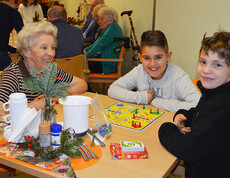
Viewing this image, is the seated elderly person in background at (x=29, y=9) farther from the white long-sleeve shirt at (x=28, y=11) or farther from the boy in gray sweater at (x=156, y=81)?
the boy in gray sweater at (x=156, y=81)

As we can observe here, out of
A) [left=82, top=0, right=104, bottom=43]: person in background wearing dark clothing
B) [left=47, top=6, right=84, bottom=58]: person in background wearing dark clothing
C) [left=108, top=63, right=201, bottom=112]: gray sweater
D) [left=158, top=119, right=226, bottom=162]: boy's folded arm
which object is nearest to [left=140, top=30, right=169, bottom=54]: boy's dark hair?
[left=108, top=63, right=201, bottom=112]: gray sweater

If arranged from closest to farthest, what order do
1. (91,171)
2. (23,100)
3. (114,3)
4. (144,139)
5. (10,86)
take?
(91,171)
(23,100)
(144,139)
(10,86)
(114,3)

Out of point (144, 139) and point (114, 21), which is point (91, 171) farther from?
point (114, 21)

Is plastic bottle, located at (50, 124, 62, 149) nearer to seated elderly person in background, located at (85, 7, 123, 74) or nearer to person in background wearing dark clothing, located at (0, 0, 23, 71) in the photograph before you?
person in background wearing dark clothing, located at (0, 0, 23, 71)

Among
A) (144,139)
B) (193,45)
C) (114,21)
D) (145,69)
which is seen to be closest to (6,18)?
(114,21)

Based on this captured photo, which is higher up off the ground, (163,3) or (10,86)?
(163,3)

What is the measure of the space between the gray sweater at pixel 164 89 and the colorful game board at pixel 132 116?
0.10m

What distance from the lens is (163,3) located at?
3.70 meters

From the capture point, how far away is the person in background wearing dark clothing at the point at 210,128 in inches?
43.9

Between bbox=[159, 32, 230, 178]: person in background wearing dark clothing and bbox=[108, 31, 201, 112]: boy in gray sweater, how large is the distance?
0.59 meters

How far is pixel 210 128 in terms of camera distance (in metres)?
1.11

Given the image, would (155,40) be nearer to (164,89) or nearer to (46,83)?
(164,89)

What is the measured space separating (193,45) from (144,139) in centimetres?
240

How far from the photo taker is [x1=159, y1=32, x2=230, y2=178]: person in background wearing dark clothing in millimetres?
1116
